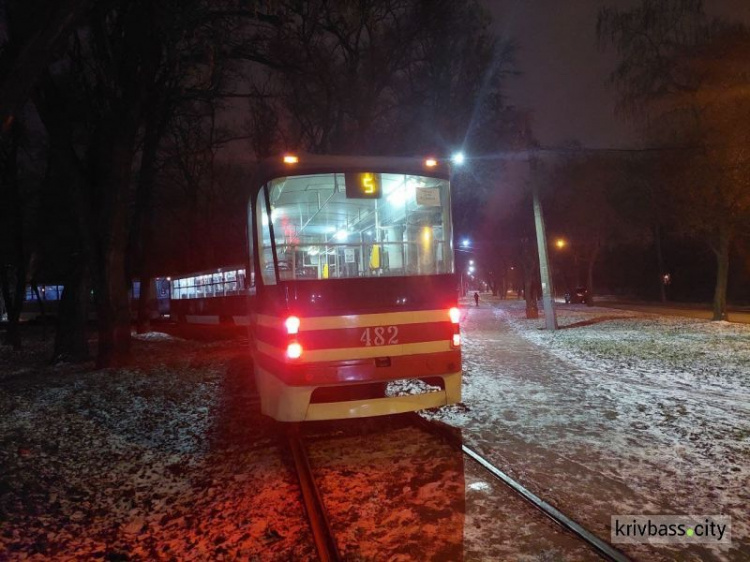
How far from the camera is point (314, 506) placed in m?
4.81

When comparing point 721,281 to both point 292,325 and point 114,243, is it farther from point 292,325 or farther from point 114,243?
point 292,325

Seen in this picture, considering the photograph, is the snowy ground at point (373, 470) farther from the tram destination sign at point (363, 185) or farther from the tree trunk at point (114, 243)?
the tram destination sign at point (363, 185)

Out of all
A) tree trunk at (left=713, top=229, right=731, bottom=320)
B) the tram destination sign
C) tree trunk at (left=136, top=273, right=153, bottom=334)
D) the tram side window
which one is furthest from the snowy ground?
tree trunk at (left=136, top=273, right=153, bottom=334)

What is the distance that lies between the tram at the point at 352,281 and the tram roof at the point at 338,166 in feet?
0.04

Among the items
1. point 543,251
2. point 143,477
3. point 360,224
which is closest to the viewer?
point 143,477

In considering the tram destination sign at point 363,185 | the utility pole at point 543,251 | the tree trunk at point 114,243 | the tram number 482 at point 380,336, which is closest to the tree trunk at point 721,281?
the utility pole at point 543,251

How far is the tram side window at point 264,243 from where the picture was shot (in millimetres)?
6297

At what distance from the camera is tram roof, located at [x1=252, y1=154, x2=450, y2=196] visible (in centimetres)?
629

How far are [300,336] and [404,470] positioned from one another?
176 centimetres

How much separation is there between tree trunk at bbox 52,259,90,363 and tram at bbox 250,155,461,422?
1130cm

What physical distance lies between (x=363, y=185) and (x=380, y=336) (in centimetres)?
178

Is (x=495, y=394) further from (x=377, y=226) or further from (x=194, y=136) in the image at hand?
(x=194, y=136)

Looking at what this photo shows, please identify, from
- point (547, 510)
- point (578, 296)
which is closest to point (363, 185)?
point (547, 510)

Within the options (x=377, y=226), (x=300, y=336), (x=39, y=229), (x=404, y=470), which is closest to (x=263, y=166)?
(x=377, y=226)
